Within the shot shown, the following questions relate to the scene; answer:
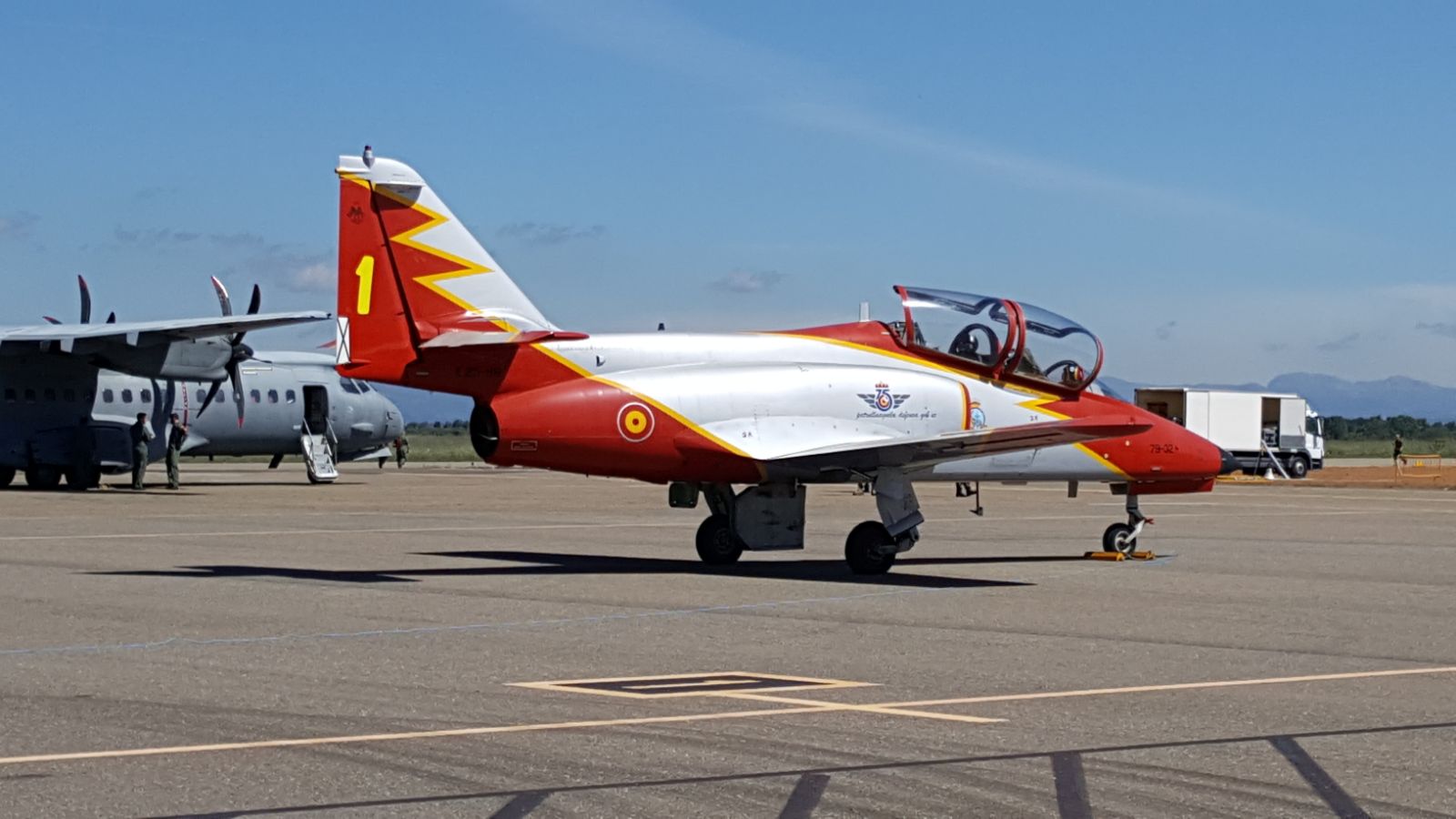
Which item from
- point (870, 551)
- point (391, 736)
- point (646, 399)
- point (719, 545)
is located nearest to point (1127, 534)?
point (870, 551)

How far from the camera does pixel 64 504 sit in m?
35.3

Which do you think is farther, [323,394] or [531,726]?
[323,394]

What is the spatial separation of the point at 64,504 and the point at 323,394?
15.9 meters

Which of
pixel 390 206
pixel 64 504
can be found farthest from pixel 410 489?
pixel 390 206

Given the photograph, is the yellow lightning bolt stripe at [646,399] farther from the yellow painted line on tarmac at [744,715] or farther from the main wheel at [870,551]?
the yellow painted line on tarmac at [744,715]

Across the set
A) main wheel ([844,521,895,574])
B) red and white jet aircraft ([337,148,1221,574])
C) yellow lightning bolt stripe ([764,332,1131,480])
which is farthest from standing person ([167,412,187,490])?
main wheel ([844,521,895,574])

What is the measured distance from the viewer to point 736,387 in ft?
64.1

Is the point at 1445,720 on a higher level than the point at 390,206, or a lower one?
lower

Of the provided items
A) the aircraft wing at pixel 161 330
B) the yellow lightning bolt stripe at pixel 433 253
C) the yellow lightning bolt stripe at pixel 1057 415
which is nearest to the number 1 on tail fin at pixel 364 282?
the yellow lightning bolt stripe at pixel 433 253

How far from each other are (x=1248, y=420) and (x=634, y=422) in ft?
183

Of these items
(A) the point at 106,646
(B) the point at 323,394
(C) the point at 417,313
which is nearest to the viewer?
(A) the point at 106,646

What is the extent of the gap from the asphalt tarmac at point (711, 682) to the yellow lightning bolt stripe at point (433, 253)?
3.01 meters

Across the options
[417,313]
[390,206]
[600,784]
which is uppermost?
[390,206]

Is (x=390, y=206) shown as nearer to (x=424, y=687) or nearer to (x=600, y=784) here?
(x=424, y=687)
